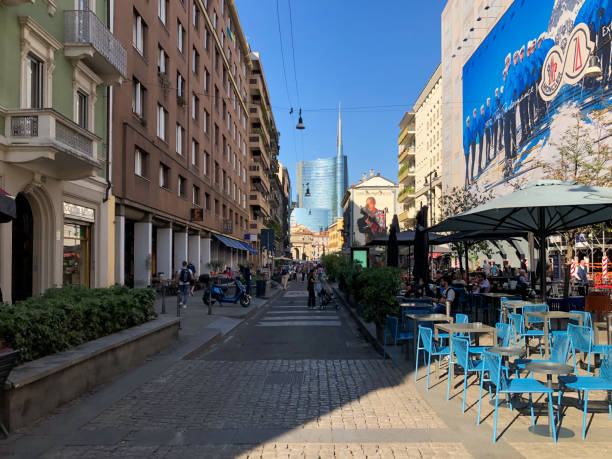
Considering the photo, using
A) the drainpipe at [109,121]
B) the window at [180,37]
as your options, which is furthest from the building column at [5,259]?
the window at [180,37]

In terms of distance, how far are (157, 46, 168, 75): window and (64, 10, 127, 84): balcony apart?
7598mm

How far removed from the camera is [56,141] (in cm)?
1335

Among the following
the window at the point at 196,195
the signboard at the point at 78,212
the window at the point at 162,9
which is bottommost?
Result: the signboard at the point at 78,212

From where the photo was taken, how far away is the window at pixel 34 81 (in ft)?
46.5

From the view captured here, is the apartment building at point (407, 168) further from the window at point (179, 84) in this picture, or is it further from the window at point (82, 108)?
the window at point (82, 108)

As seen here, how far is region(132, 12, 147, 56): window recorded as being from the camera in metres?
22.6

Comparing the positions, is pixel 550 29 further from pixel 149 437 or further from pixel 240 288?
pixel 149 437

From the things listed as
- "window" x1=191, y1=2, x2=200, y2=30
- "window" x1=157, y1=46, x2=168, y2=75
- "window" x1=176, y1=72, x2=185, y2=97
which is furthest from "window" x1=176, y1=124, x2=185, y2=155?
"window" x1=191, y1=2, x2=200, y2=30

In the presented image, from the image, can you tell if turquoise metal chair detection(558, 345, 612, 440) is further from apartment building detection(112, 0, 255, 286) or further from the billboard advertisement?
the billboard advertisement

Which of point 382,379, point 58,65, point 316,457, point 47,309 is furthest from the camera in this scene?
point 58,65

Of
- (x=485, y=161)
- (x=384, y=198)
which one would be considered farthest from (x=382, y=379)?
(x=384, y=198)

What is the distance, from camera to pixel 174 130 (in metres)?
28.2

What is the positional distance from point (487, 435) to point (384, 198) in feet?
406

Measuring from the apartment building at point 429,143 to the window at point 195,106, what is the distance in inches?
1315
